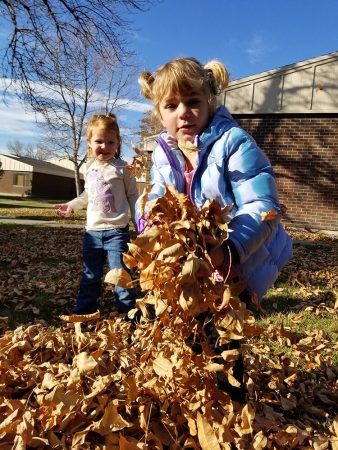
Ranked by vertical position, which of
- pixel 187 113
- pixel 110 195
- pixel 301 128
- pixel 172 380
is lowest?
pixel 172 380

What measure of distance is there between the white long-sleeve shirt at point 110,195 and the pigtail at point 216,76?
6.22 ft

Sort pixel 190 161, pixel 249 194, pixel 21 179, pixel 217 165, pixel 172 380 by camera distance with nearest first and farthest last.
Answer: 1. pixel 249 194
2. pixel 217 165
3. pixel 172 380
4. pixel 190 161
5. pixel 21 179

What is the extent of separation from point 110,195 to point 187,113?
80.3 inches

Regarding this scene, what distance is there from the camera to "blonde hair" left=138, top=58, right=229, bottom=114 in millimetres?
2117

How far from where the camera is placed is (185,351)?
2.06m

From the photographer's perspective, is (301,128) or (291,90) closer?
(291,90)

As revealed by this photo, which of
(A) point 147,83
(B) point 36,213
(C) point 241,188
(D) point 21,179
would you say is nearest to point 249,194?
(C) point 241,188

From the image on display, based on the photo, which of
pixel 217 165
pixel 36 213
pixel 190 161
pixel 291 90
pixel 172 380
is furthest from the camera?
pixel 36 213

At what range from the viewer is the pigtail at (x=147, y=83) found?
234cm

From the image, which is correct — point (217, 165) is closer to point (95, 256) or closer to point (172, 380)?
point (172, 380)

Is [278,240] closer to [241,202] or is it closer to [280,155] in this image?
[241,202]

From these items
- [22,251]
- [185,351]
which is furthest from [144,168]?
[22,251]

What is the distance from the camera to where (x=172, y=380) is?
2.15m

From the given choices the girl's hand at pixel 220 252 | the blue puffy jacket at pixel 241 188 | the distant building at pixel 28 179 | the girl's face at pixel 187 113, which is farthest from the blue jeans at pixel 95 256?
the distant building at pixel 28 179
